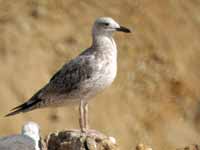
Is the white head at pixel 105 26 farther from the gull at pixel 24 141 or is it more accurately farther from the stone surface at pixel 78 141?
the gull at pixel 24 141

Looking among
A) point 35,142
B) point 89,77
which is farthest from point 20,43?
point 35,142

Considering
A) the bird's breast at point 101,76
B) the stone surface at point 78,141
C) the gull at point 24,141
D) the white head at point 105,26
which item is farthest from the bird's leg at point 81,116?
the gull at point 24,141

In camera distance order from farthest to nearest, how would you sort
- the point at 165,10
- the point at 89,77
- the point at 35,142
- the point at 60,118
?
1. the point at 165,10
2. the point at 60,118
3. the point at 89,77
4. the point at 35,142

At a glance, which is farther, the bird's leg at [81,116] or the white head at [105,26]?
the white head at [105,26]

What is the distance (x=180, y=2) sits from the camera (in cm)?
3008

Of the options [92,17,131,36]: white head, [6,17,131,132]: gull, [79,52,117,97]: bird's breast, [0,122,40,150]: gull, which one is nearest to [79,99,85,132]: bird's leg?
[6,17,131,132]: gull

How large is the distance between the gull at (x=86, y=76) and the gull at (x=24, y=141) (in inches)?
64.9

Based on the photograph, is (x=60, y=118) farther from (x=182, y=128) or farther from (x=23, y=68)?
(x=182, y=128)

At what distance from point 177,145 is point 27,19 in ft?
18.5

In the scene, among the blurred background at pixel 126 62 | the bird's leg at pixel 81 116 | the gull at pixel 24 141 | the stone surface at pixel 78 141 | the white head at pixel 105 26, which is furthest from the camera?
the blurred background at pixel 126 62

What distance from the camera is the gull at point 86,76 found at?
14.7m

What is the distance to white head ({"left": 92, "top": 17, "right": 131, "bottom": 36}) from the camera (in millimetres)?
15094

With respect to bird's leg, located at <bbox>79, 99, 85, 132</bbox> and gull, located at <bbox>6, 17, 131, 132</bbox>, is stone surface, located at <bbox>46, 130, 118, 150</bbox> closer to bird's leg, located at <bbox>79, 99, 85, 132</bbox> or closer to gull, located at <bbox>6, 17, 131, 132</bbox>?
bird's leg, located at <bbox>79, 99, 85, 132</bbox>

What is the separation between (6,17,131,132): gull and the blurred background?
11.9 m
